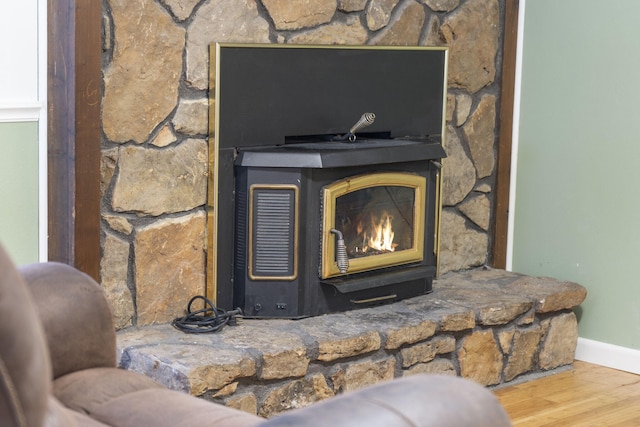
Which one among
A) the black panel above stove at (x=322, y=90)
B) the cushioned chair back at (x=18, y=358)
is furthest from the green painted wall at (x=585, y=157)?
the cushioned chair back at (x=18, y=358)

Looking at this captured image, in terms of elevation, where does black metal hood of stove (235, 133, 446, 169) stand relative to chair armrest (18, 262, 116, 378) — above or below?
above

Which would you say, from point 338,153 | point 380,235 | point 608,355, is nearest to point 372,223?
point 380,235

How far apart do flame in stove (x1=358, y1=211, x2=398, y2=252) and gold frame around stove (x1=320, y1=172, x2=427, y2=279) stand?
4 cm

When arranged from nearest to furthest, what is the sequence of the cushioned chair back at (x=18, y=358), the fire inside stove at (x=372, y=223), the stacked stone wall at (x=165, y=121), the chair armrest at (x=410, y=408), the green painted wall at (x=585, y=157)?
the cushioned chair back at (x=18, y=358)
the chair armrest at (x=410, y=408)
the stacked stone wall at (x=165, y=121)
the fire inside stove at (x=372, y=223)
the green painted wall at (x=585, y=157)

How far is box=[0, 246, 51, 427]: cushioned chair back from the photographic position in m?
0.98

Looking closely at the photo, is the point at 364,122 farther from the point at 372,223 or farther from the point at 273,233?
the point at 273,233

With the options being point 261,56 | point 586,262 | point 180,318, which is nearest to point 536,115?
point 586,262

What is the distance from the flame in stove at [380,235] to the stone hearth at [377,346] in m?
0.20

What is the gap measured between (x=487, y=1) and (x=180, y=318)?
68.8 inches

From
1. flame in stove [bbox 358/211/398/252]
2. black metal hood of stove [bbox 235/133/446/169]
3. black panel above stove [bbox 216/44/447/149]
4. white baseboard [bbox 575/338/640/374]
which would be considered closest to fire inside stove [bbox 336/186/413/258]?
flame in stove [bbox 358/211/398/252]

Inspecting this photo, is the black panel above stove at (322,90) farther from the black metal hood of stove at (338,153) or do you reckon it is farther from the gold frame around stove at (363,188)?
the gold frame around stove at (363,188)

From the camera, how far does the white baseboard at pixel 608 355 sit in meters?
3.66

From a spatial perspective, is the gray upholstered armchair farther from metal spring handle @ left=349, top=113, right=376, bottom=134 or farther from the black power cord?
metal spring handle @ left=349, top=113, right=376, bottom=134

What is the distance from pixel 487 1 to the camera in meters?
3.82
